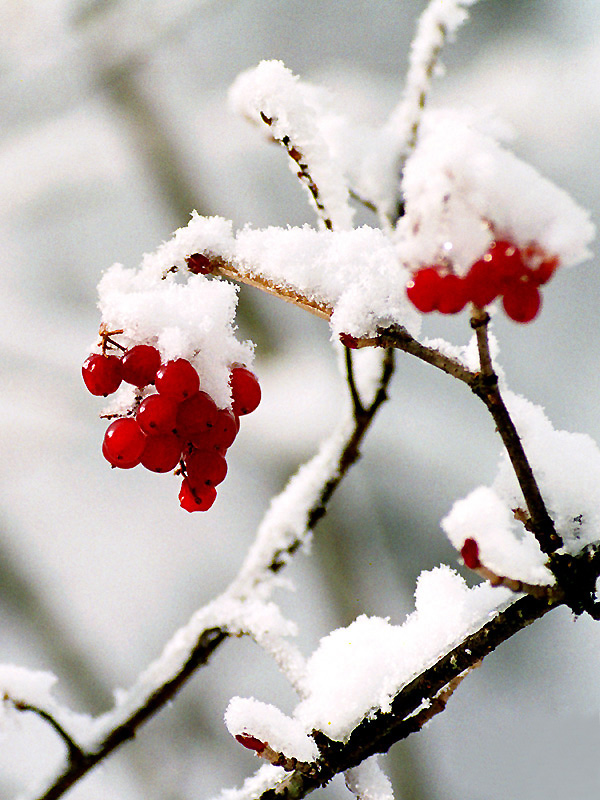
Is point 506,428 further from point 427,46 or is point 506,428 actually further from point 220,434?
point 427,46

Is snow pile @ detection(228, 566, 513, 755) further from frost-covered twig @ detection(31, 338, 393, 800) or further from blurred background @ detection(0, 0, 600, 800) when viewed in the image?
blurred background @ detection(0, 0, 600, 800)

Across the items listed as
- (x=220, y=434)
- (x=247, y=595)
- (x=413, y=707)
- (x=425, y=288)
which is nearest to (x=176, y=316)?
(x=220, y=434)

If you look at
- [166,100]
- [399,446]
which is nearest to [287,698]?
[399,446]

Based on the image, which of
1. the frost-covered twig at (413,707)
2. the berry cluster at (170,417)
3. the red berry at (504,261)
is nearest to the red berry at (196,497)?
the berry cluster at (170,417)

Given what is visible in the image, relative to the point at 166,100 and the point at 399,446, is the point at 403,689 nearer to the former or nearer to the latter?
the point at 399,446

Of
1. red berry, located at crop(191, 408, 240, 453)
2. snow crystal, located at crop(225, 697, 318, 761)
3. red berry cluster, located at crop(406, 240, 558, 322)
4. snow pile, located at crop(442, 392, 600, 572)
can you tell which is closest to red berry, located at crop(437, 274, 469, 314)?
red berry cluster, located at crop(406, 240, 558, 322)
